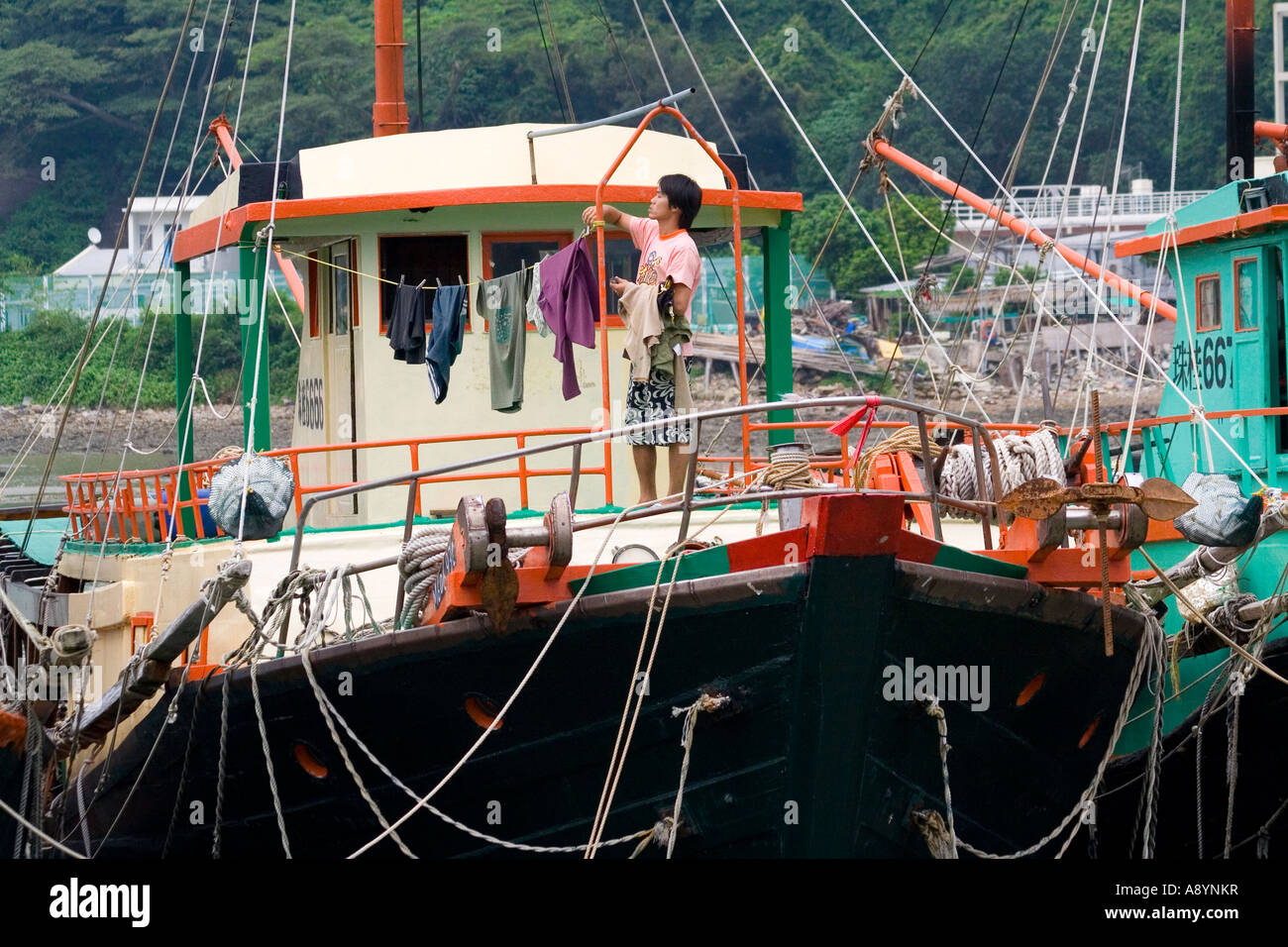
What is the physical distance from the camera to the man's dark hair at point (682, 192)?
9.07m

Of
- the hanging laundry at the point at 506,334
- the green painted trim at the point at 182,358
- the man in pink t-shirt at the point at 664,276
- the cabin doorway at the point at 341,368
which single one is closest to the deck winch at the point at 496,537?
the man in pink t-shirt at the point at 664,276

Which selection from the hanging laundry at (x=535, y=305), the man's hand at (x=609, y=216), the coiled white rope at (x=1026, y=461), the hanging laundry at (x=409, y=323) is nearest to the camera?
the coiled white rope at (x=1026, y=461)

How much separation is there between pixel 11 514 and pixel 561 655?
10.4 m

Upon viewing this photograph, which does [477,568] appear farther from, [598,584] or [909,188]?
[909,188]

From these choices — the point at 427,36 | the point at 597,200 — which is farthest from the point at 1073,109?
the point at 597,200

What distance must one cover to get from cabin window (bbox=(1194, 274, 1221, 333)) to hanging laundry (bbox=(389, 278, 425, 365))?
288 inches

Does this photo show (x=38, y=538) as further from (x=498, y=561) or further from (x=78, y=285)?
(x=78, y=285)

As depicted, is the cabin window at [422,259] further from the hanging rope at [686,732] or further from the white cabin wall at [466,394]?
the hanging rope at [686,732]

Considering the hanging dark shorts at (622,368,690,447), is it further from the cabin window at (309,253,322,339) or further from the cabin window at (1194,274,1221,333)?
the cabin window at (1194,274,1221,333)

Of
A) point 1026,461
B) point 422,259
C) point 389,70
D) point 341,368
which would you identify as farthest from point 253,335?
point 1026,461

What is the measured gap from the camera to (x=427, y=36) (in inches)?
1914

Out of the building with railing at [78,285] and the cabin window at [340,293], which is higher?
the building with railing at [78,285]

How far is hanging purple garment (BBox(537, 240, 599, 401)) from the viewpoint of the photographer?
10000 mm

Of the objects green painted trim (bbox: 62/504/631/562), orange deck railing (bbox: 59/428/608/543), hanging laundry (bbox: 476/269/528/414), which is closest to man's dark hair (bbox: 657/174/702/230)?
orange deck railing (bbox: 59/428/608/543)
